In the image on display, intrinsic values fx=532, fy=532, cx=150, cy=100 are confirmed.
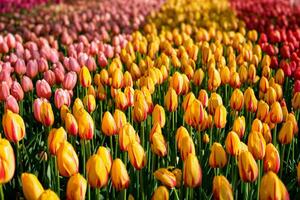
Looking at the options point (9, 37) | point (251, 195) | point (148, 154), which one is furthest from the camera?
point (9, 37)

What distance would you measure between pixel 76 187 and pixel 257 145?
754 mm

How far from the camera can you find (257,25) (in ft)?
21.9

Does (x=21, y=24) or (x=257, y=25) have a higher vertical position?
(x=21, y=24)

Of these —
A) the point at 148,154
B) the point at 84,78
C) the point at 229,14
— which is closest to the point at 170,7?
the point at 229,14

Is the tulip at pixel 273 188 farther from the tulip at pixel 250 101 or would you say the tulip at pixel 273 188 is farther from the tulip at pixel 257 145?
the tulip at pixel 250 101

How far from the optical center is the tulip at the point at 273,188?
1719 mm

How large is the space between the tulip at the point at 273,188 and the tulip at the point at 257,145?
377mm

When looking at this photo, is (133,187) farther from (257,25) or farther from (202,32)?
(257,25)

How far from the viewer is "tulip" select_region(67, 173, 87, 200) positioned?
5.90ft

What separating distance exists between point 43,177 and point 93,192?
0.29m

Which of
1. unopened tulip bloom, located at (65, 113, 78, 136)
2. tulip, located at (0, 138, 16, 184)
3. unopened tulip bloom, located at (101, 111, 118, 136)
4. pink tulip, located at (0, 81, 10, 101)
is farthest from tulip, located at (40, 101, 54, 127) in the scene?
tulip, located at (0, 138, 16, 184)

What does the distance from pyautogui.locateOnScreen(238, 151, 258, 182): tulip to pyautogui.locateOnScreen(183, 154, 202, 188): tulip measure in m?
0.16

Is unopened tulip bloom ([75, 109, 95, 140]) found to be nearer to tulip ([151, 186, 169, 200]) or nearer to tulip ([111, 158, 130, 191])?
tulip ([111, 158, 130, 191])

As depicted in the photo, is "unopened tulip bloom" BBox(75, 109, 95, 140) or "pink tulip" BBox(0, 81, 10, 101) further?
"pink tulip" BBox(0, 81, 10, 101)
